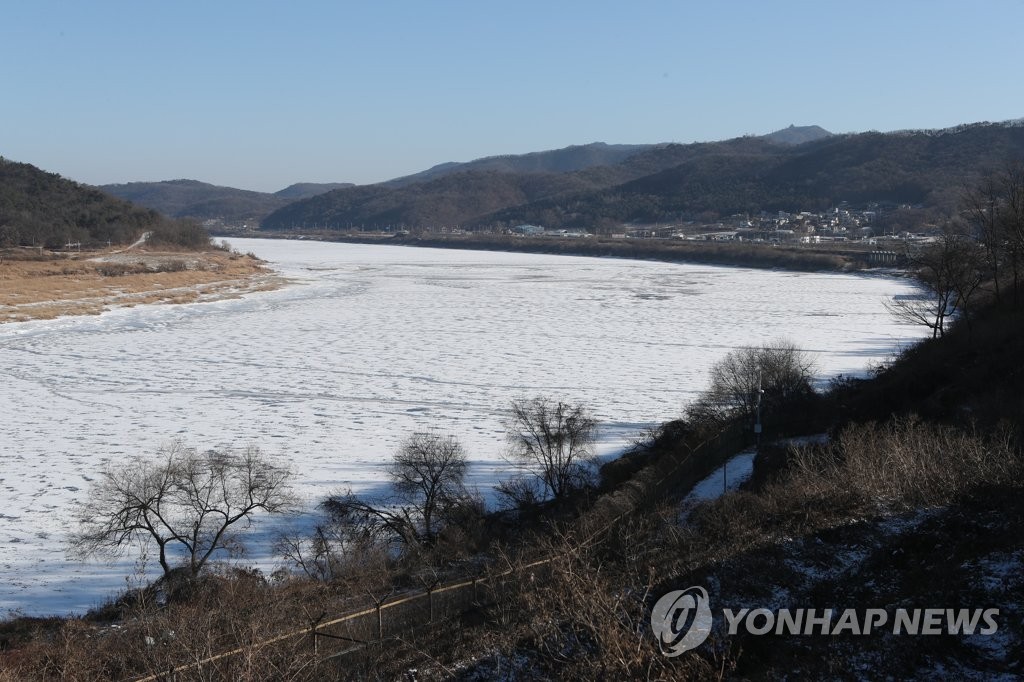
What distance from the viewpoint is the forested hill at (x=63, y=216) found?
77188mm

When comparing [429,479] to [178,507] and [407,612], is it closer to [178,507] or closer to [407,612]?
[178,507]

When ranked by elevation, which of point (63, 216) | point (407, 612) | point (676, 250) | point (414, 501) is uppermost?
A: point (63, 216)

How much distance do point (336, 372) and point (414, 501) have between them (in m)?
11.0

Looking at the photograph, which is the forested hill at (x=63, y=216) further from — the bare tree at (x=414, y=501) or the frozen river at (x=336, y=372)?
the bare tree at (x=414, y=501)

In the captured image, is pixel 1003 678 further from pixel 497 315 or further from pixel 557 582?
pixel 497 315

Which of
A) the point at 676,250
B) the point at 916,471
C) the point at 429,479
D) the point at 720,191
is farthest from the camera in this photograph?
the point at 720,191

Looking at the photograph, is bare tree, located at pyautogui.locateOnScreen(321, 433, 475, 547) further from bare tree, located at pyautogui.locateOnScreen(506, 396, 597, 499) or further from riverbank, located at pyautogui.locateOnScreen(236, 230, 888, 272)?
riverbank, located at pyautogui.locateOnScreen(236, 230, 888, 272)

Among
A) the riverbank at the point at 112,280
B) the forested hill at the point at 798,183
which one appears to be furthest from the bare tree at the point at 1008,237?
the forested hill at the point at 798,183

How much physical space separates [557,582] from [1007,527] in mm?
4127

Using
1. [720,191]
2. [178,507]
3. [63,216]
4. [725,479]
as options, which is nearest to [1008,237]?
[725,479]

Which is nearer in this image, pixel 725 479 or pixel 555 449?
pixel 725 479

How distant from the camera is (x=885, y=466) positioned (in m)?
9.47

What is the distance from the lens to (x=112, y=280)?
49.8 metres

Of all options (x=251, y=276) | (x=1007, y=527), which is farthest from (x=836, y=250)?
(x=1007, y=527)
